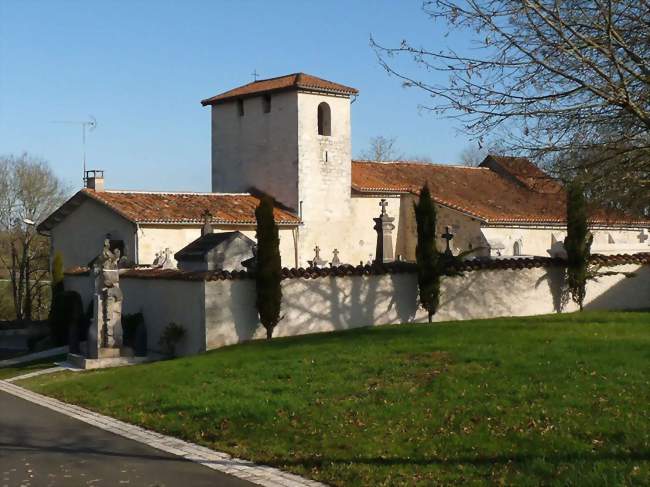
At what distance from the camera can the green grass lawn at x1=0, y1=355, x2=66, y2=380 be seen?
72.1ft

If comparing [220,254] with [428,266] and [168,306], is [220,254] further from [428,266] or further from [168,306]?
[428,266]

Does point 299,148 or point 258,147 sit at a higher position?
point 258,147

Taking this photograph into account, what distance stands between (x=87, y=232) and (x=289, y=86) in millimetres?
10377

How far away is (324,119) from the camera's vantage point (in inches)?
1588

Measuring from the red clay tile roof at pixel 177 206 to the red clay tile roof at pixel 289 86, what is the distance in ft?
17.0

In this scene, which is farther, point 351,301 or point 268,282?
point 351,301

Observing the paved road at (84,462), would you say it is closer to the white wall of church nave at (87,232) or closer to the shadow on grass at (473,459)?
the shadow on grass at (473,459)

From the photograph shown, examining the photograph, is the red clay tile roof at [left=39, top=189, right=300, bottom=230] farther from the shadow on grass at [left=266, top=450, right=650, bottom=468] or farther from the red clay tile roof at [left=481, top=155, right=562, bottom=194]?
the shadow on grass at [left=266, top=450, right=650, bottom=468]

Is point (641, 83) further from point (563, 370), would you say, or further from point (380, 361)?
point (380, 361)

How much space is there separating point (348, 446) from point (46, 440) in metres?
4.35

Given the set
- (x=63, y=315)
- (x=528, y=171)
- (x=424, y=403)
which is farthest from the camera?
(x=63, y=315)

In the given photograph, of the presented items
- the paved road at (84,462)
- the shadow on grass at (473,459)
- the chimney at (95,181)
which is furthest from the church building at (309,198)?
the shadow on grass at (473,459)

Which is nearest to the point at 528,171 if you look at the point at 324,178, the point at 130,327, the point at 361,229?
the point at 130,327

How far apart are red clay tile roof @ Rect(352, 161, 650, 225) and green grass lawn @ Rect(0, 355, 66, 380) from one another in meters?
18.9
